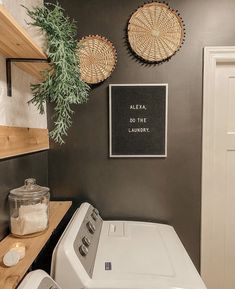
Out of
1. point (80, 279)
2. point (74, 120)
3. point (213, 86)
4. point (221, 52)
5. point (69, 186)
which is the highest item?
point (221, 52)

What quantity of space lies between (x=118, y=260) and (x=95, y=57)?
122 cm

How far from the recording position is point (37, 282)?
90 cm

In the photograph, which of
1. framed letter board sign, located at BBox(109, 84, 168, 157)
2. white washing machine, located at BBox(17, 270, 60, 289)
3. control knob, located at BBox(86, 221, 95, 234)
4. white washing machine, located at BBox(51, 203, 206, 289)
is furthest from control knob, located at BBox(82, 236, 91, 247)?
framed letter board sign, located at BBox(109, 84, 168, 157)

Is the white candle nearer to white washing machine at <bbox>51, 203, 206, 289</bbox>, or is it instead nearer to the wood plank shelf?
the wood plank shelf

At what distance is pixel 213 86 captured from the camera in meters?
1.79

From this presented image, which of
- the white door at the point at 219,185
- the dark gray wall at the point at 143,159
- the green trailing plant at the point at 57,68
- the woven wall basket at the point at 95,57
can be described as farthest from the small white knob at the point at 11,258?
the white door at the point at 219,185

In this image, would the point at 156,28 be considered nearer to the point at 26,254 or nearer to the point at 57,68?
the point at 57,68

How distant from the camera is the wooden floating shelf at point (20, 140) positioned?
1106 mm

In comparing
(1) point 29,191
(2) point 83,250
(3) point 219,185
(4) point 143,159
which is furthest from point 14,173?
(3) point 219,185

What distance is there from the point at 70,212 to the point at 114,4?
144cm

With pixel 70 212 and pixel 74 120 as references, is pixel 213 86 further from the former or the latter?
pixel 70 212

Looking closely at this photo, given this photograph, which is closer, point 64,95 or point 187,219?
point 64,95

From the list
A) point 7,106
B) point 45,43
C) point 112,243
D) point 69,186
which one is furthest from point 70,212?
point 45,43

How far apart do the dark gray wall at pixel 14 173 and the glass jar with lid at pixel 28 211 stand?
3cm
